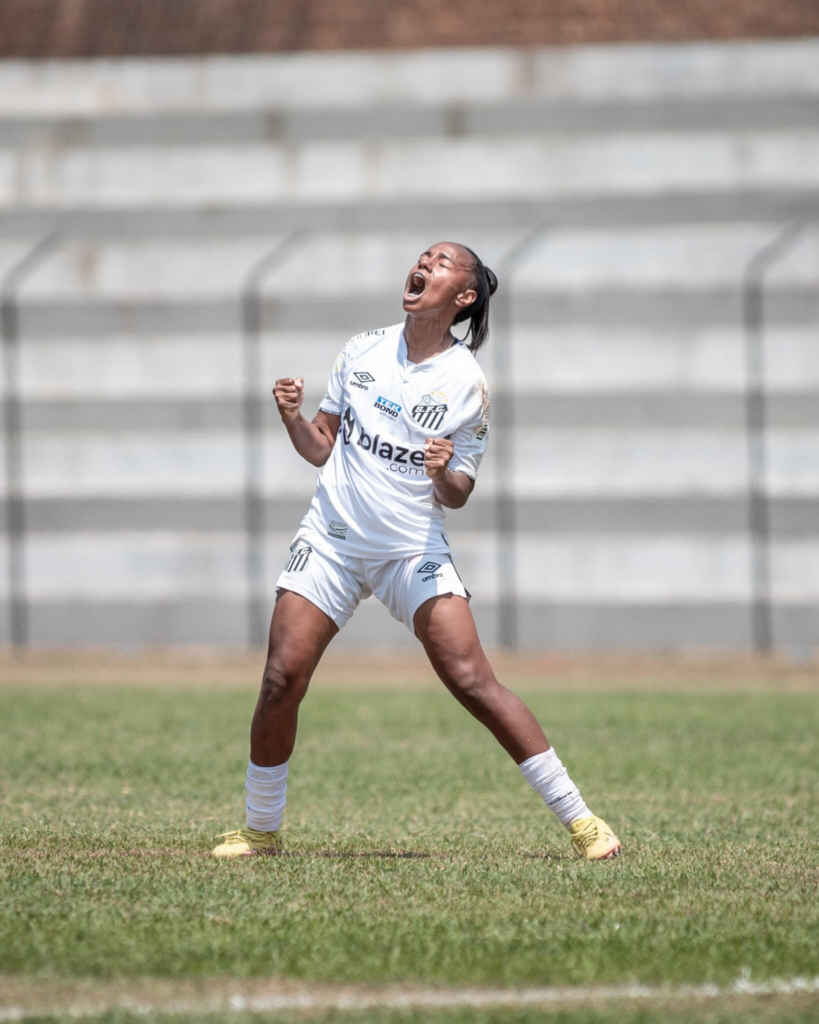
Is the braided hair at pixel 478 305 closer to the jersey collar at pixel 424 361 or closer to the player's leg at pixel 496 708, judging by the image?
the jersey collar at pixel 424 361

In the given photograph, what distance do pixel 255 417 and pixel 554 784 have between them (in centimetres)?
1277

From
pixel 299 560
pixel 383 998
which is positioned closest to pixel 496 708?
pixel 299 560

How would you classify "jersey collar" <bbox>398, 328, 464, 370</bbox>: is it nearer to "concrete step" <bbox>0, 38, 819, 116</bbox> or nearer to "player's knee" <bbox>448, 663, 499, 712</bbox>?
"player's knee" <bbox>448, 663, 499, 712</bbox>

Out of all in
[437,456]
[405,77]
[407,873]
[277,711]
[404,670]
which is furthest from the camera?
[405,77]

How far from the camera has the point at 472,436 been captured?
Answer: 18.7 feet

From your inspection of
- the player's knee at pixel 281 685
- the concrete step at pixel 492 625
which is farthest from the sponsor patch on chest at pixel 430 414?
the concrete step at pixel 492 625

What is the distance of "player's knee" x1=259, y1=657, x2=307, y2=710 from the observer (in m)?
5.46

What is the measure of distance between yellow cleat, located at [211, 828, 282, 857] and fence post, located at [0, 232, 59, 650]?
Result: 40.3ft

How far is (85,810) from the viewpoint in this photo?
687 cm

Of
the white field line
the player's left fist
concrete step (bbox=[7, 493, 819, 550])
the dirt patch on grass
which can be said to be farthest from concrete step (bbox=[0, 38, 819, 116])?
the white field line

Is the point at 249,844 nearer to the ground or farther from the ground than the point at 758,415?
nearer to the ground

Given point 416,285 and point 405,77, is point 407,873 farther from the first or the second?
point 405,77

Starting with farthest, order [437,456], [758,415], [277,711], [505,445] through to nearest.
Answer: [505,445], [758,415], [277,711], [437,456]

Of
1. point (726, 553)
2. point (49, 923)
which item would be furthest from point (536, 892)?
point (726, 553)
